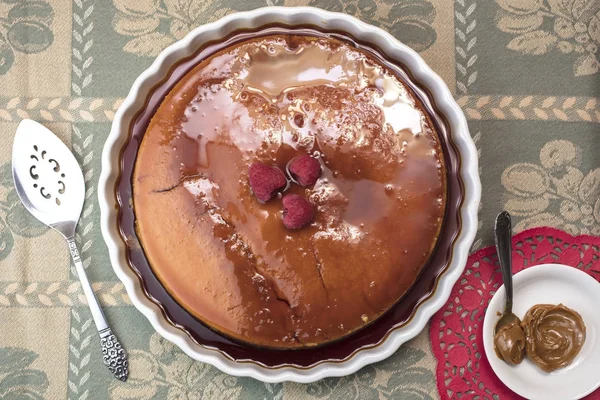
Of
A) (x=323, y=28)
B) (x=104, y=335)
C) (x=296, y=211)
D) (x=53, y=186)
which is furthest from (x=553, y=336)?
(x=53, y=186)

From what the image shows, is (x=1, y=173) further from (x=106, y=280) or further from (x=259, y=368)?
(x=259, y=368)

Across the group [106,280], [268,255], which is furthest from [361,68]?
[106,280]

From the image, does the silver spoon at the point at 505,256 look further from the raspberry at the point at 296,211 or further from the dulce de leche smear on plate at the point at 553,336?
the raspberry at the point at 296,211

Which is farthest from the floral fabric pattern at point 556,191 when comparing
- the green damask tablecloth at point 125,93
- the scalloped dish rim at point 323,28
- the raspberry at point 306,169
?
the raspberry at point 306,169

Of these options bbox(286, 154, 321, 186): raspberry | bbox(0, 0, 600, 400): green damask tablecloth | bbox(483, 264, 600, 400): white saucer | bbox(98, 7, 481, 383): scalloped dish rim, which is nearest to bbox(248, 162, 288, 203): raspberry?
bbox(286, 154, 321, 186): raspberry

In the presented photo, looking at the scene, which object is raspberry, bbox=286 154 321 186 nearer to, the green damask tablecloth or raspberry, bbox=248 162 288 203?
raspberry, bbox=248 162 288 203

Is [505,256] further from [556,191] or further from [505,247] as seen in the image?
[556,191]
